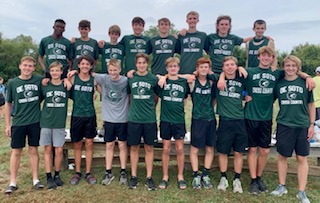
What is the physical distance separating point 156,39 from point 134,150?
238 cm

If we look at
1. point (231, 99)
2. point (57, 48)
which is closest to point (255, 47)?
point (231, 99)

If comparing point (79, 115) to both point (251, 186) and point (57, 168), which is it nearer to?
point (57, 168)

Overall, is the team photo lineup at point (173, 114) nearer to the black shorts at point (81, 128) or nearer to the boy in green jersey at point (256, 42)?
the black shorts at point (81, 128)

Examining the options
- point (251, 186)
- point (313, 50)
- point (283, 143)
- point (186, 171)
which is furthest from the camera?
point (313, 50)

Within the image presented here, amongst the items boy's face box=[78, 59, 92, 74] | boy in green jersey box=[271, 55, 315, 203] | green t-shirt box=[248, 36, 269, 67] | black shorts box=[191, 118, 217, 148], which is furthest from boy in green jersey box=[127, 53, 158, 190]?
green t-shirt box=[248, 36, 269, 67]

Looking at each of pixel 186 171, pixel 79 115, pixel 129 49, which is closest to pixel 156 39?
pixel 129 49

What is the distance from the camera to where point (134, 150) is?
4.96 metres

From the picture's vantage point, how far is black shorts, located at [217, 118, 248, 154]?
4711 mm

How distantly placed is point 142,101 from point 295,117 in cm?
245

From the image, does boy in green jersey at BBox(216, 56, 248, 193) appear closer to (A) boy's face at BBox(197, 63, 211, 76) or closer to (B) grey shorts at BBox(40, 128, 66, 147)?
(A) boy's face at BBox(197, 63, 211, 76)

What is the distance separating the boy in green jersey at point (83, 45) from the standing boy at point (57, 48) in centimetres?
14

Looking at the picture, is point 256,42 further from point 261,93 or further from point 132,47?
point 132,47

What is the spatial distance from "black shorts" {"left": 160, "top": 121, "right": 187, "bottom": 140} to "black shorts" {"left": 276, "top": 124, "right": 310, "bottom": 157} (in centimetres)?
159

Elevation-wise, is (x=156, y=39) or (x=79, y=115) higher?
(x=156, y=39)
